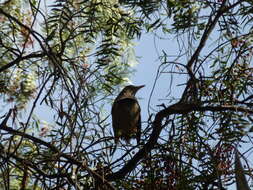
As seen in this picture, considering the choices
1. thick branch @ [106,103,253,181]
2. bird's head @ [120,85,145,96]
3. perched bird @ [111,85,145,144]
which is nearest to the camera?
thick branch @ [106,103,253,181]

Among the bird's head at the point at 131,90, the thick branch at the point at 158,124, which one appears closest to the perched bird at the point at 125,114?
the bird's head at the point at 131,90

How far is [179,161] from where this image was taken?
2869 mm

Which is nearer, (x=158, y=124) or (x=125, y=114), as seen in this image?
(x=158, y=124)

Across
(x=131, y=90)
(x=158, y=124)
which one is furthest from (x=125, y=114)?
(x=158, y=124)

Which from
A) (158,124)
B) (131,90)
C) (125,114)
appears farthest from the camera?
(131,90)

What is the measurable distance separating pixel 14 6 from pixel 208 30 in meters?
2.52

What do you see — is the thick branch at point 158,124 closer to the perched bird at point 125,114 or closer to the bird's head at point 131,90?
the perched bird at point 125,114

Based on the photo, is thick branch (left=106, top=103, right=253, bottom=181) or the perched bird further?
the perched bird

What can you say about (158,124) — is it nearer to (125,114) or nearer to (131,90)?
(125,114)

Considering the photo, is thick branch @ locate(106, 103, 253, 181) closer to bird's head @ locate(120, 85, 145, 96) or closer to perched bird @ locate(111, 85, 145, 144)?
perched bird @ locate(111, 85, 145, 144)

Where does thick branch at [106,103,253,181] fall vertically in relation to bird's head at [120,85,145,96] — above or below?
below

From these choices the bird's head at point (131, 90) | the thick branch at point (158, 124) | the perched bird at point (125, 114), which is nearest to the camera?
the thick branch at point (158, 124)

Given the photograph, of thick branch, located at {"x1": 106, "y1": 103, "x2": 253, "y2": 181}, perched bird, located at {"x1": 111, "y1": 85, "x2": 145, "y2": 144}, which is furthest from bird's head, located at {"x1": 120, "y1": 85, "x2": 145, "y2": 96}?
thick branch, located at {"x1": 106, "y1": 103, "x2": 253, "y2": 181}

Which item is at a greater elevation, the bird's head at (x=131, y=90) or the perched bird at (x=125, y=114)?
the bird's head at (x=131, y=90)
